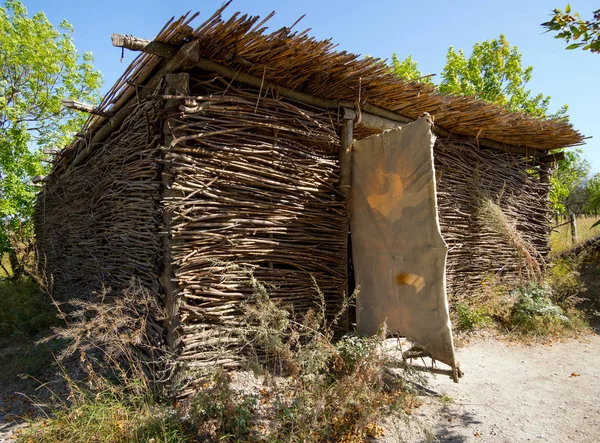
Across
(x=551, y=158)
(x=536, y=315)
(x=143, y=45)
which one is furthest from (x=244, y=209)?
(x=551, y=158)

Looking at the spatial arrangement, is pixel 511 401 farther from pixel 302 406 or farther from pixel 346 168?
pixel 346 168

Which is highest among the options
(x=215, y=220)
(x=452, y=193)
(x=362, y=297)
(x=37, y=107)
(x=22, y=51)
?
(x=22, y=51)

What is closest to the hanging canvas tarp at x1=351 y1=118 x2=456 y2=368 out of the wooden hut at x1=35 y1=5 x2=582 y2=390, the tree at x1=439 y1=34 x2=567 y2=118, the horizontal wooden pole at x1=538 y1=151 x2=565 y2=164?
the wooden hut at x1=35 y1=5 x2=582 y2=390

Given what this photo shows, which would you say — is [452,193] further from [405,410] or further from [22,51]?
[22,51]

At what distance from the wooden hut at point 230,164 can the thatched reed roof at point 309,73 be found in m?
0.01

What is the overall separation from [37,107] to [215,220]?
35.3 feet

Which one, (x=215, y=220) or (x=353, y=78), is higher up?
(x=353, y=78)

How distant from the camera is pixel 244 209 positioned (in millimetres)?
3312

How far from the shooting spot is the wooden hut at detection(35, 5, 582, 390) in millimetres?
2977

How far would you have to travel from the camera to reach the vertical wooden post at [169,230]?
2.95 m

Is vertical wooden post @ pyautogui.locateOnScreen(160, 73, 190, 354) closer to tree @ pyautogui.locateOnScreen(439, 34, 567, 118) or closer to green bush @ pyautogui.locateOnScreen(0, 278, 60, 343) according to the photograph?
green bush @ pyautogui.locateOnScreen(0, 278, 60, 343)

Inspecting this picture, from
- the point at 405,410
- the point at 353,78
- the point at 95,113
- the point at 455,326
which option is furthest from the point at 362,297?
the point at 95,113

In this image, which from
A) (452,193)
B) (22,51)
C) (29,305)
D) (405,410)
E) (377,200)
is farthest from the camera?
(22,51)

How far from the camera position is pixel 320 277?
379 centimetres
